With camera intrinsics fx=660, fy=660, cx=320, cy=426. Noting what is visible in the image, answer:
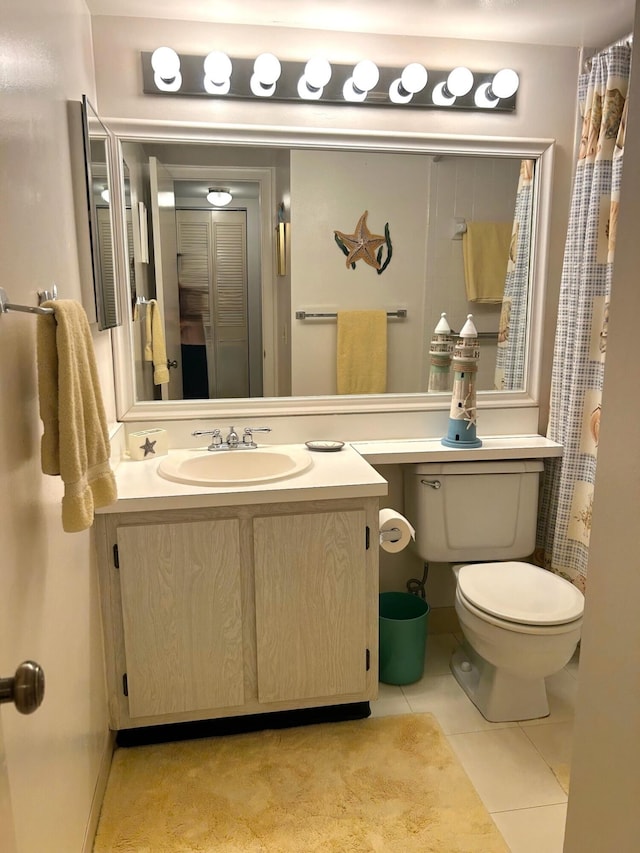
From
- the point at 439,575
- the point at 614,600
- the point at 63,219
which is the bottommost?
the point at 439,575

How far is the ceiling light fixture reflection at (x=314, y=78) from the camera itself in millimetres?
2152

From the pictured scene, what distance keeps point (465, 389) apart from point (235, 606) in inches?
43.0

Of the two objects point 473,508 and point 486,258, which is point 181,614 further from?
point 486,258

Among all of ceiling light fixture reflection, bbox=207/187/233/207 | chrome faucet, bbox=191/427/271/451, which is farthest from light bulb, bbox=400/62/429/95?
chrome faucet, bbox=191/427/271/451

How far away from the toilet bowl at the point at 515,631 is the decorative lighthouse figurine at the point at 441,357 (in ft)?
2.23

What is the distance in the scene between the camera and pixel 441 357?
8.16 ft

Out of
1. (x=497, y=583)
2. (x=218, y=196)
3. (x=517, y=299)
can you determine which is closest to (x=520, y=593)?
(x=497, y=583)

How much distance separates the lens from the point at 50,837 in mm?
1273

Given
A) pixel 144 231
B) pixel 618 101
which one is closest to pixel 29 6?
pixel 144 231

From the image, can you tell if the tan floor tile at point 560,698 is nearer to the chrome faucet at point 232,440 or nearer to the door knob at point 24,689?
the chrome faucet at point 232,440

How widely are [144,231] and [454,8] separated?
1.21 meters

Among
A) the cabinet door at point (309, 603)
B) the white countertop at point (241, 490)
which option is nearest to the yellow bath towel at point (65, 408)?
the white countertop at point (241, 490)

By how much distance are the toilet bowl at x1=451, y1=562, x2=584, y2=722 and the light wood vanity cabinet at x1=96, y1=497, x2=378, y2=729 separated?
34cm

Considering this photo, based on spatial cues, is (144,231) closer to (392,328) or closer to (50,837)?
(392,328)
